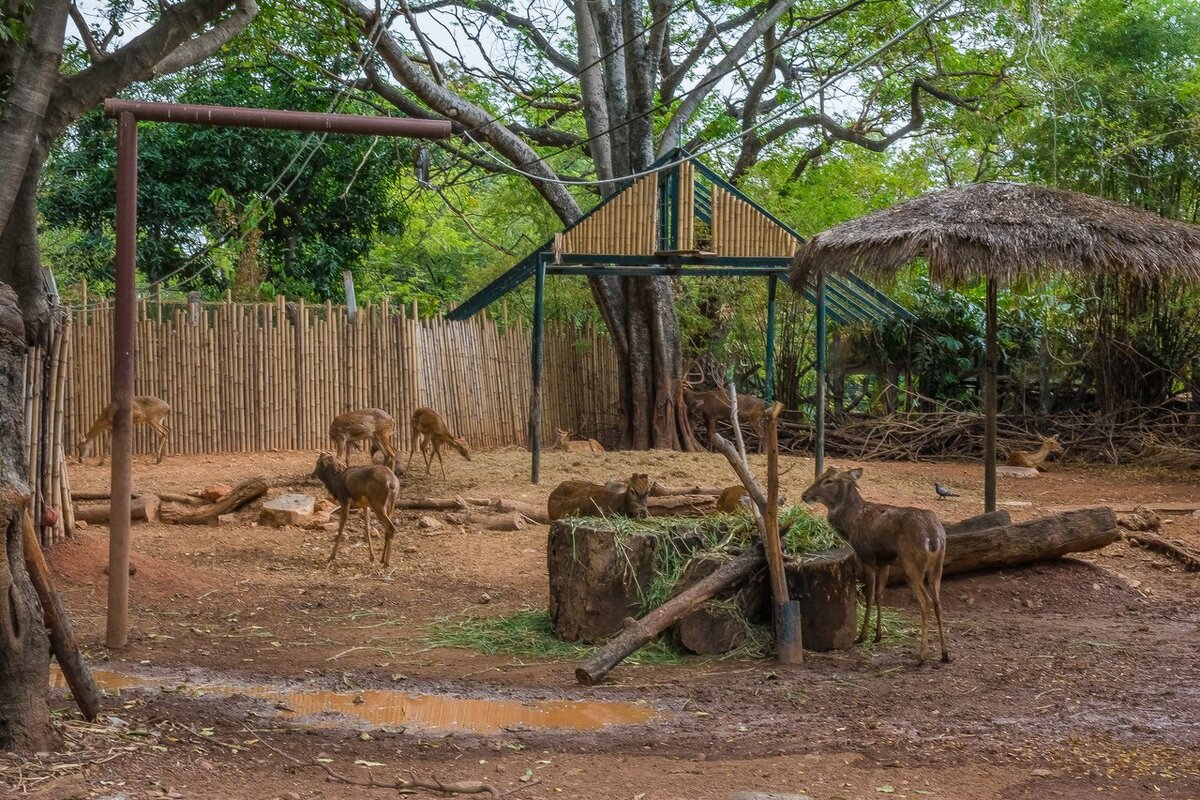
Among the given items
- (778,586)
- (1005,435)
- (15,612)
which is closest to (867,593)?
(778,586)

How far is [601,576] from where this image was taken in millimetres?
7141

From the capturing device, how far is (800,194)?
21297mm

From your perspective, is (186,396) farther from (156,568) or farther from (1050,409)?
(1050,409)

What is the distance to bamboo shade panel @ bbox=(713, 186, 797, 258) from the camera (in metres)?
13.6

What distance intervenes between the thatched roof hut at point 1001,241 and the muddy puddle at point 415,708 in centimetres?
597

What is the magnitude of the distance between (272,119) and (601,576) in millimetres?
3064

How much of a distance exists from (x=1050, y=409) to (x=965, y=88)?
5577 millimetres

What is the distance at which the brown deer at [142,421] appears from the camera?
14.2m

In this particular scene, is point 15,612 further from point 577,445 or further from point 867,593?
point 577,445

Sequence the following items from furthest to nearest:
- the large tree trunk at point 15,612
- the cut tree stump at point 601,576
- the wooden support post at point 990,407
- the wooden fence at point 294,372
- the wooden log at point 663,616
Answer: the wooden fence at point 294,372 < the wooden support post at point 990,407 < the cut tree stump at point 601,576 < the wooden log at point 663,616 < the large tree trunk at point 15,612

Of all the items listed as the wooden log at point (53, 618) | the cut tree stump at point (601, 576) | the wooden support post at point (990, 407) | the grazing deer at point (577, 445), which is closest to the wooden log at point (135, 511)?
the cut tree stump at point (601, 576)

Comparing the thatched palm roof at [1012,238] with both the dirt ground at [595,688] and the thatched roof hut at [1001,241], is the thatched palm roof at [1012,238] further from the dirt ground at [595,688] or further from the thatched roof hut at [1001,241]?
the dirt ground at [595,688]

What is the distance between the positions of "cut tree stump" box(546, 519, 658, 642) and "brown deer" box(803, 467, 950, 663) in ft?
4.02

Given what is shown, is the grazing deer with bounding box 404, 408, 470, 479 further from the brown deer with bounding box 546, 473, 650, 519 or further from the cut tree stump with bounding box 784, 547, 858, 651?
the cut tree stump with bounding box 784, 547, 858, 651
